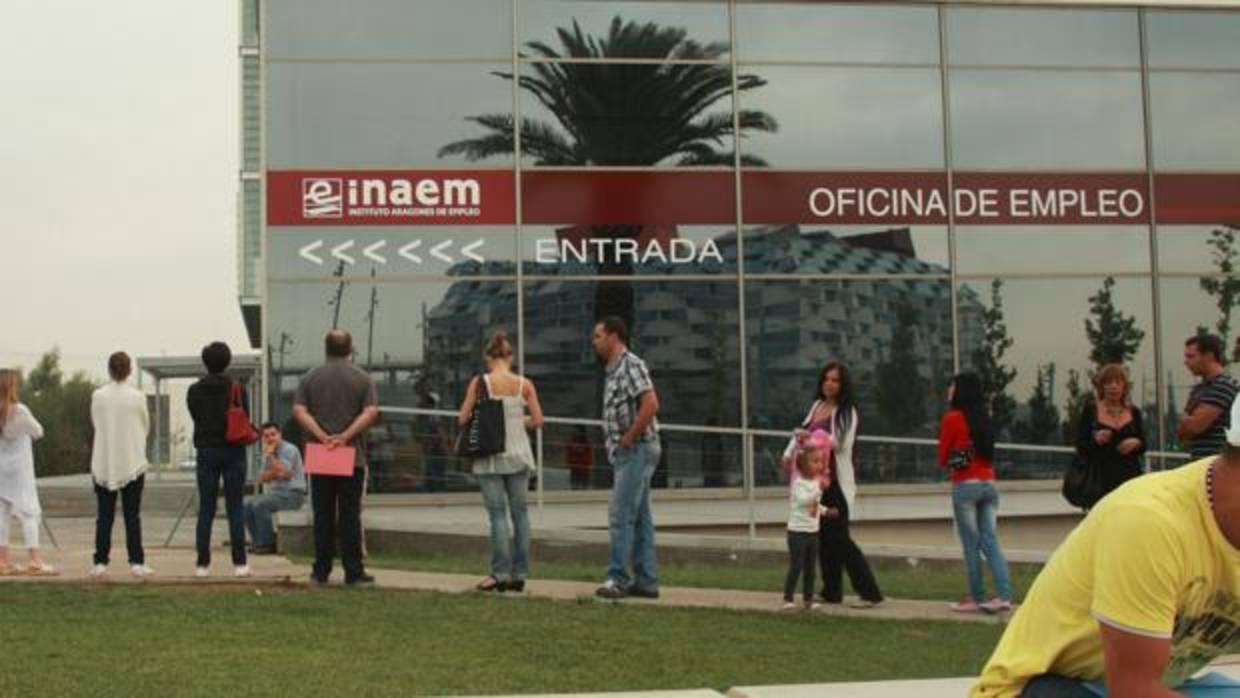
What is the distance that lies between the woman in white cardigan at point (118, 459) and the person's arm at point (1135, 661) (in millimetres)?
7854

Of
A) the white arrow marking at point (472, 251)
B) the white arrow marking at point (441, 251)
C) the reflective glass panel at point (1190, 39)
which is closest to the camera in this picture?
the white arrow marking at point (441, 251)

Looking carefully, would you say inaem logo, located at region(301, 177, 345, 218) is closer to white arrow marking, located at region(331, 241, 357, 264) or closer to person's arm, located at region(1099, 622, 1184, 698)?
white arrow marking, located at region(331, 241, 357, 264)

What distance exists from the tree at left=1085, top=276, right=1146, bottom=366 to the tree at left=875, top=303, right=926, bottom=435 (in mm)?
2045

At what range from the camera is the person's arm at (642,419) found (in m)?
9.03

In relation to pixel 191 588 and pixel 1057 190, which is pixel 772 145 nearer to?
pixel 1057 190

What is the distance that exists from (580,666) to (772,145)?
10.4m

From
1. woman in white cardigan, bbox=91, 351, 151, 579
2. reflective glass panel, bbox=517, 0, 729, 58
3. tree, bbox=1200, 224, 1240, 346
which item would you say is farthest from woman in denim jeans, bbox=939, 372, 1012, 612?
tree, bbox=1200, 224, 1240, 346

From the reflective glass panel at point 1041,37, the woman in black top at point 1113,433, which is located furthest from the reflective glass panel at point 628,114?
the woman in black top at point 1113,433

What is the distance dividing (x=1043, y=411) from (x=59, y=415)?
4487cm

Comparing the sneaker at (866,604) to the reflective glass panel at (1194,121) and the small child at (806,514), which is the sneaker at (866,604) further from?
the reflective glass panel at (1194,121)

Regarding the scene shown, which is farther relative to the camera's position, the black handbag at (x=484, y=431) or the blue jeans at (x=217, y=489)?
the blue jeans at (x=217, y=489)

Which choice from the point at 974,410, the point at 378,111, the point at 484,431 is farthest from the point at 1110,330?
the point at 484,431

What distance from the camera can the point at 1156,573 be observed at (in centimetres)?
270

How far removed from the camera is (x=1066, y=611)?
298cm
